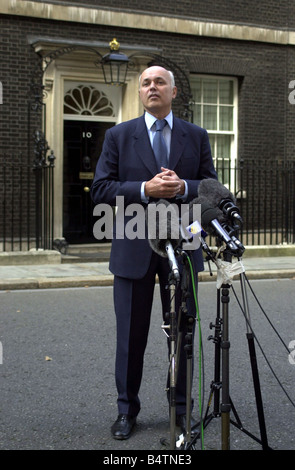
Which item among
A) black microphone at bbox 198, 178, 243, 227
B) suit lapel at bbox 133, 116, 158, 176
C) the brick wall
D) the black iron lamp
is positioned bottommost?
black microphone at bbox 198, 178, 243, 227

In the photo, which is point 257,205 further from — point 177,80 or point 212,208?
point 212,208

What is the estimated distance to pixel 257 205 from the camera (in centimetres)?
1438

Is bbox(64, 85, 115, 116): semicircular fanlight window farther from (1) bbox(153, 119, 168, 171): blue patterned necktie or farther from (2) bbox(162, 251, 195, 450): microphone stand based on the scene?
(2) bbox(162, 251, 195, 450): microphone stand

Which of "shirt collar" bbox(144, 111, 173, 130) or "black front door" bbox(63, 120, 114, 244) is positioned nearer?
"shirt collar" bbox(144, 111, 173, 130)

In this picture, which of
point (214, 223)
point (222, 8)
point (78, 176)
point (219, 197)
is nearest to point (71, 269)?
point (78, 176)

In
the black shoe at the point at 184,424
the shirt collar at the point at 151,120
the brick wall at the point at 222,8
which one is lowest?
the black shoe at the point at 184,424

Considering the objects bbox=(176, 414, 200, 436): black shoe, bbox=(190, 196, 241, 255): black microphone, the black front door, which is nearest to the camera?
bbox=(190, 196, 241, 255): black microphone

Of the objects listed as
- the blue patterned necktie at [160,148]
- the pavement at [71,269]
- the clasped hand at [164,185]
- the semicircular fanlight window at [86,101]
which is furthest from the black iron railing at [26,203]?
the clasped hand at [164,185]

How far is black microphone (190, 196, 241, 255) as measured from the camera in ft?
8.86

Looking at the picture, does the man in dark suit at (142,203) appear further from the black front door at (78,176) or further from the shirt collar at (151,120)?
the black front door at (78,176)

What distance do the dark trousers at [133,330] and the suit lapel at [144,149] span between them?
0.52m

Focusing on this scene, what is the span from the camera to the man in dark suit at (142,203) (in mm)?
3615

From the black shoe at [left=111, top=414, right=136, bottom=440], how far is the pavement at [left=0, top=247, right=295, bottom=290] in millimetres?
5703

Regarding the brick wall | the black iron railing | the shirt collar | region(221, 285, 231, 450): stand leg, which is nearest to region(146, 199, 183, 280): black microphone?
region(221, 285, 231, 450): stand leg
